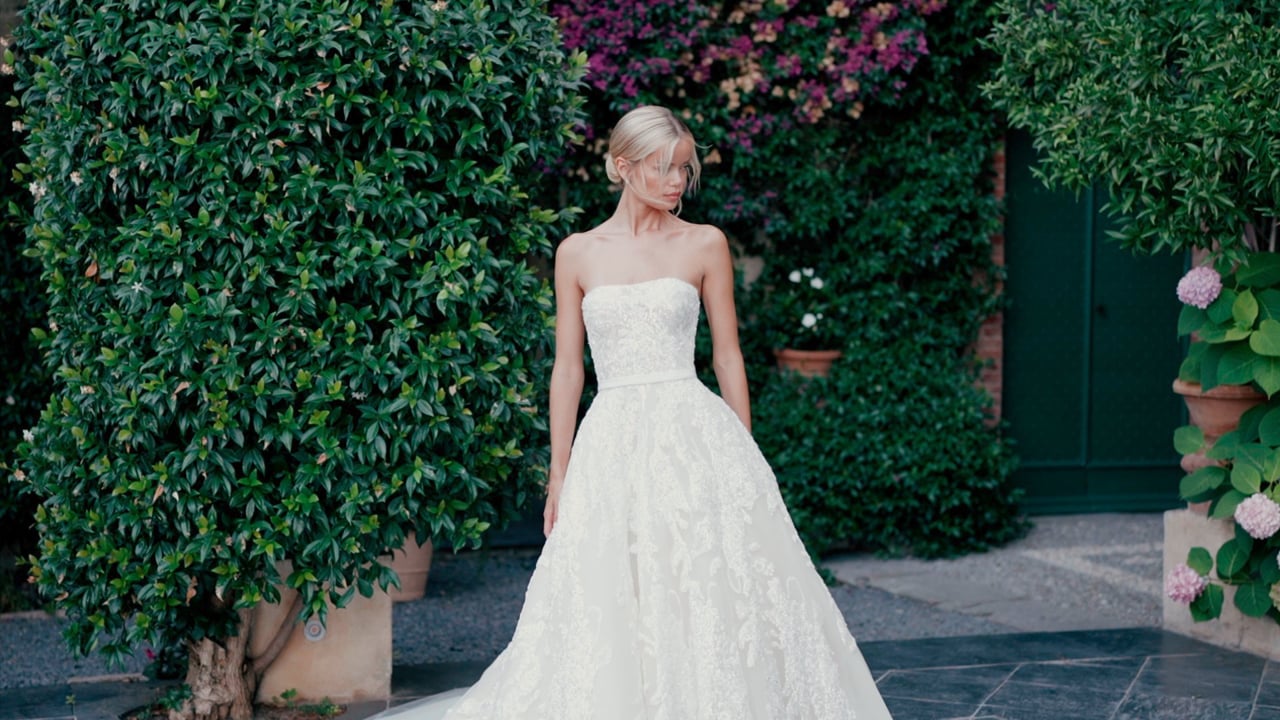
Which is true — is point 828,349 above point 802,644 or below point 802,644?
above

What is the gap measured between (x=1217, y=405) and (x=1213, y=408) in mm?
27

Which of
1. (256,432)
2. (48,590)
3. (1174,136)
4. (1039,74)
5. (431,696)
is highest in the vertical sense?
(1039,74)

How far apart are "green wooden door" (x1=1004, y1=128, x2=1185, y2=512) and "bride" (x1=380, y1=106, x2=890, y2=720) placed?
198 inches

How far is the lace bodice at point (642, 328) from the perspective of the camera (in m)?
3.63

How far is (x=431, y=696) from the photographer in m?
4.68

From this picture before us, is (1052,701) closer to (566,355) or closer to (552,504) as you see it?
(552,504)

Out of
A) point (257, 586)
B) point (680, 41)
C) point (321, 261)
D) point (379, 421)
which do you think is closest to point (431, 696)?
point (257, 586)

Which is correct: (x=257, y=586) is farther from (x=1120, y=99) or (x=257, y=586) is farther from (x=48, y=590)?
(x=1120, y=99)

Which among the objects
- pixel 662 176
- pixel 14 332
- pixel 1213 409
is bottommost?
pixel 1213 409

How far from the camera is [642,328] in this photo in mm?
3648

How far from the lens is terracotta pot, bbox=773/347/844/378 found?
785 cm

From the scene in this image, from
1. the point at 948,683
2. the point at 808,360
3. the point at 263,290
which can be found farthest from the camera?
the point at 808,360

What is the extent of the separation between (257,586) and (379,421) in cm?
64

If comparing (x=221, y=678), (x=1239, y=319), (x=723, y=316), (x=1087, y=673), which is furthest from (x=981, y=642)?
(x=221, y=678)
